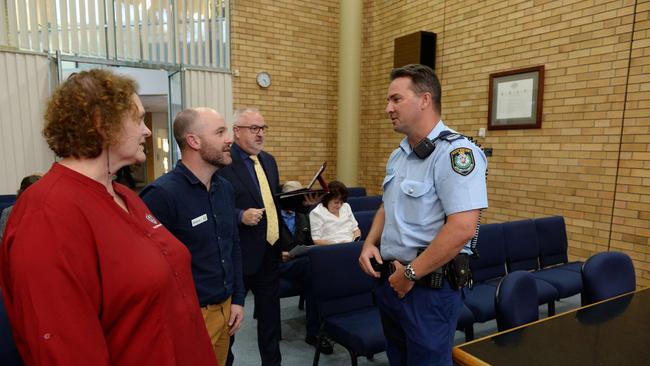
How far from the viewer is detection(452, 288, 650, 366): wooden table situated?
1.32 m

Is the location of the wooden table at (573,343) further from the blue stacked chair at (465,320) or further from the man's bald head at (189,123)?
the man's bald head at (189,123)

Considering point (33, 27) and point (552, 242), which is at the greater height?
point (33, 27)

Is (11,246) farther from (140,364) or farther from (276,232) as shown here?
(276,232)

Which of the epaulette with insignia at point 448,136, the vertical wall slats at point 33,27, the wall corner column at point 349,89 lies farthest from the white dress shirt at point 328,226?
the vertical wall slats at point 33,27

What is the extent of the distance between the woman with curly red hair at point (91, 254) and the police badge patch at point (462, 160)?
3.42ft

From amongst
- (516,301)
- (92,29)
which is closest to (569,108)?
(516,301)

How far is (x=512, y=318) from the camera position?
176 centimetres

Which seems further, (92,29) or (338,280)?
(92,29)

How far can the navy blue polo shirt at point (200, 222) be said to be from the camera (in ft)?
5.30

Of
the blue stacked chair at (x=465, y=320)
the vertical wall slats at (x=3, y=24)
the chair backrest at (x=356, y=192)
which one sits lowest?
the blue stacked chair at (x=465, y=320)

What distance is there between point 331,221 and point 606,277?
205 centimetres

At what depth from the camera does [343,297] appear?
102 inches

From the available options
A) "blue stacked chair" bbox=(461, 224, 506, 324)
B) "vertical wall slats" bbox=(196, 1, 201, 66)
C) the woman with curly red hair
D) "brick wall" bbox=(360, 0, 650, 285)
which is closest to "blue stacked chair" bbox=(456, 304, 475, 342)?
"blue stacked chair" bbox=(461, 224, 506, 324)

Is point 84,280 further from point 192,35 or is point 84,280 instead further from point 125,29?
point 192,35
